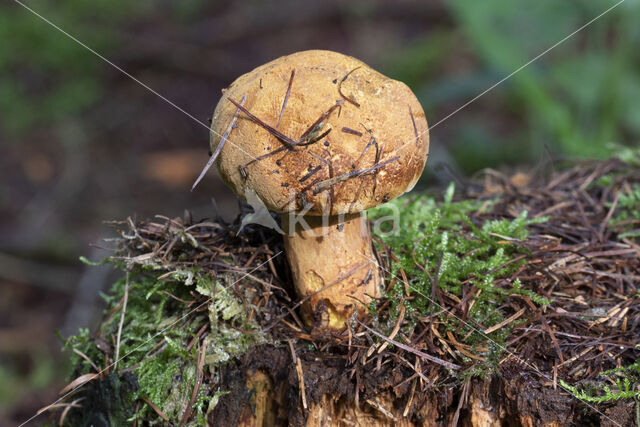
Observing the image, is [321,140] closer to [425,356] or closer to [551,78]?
[425,356]

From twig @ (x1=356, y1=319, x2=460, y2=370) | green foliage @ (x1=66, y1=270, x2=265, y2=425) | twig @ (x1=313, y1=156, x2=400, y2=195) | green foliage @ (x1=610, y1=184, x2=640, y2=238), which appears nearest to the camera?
twig @ (x1=313, y1=156, x2=400, y2=195)

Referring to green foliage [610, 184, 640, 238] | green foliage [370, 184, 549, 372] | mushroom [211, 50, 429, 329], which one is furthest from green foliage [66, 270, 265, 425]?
green foliage [610, 184, 640, 238]

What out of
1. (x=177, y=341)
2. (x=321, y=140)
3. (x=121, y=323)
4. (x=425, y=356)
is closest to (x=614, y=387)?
(x=425, y=356)

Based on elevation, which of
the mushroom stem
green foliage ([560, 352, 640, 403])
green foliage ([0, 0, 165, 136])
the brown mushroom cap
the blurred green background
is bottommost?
green foliage ([560, 352, 640, 403])

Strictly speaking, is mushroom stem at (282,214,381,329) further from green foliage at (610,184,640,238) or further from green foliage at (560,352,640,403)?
green foliage at (610,184,640,238)

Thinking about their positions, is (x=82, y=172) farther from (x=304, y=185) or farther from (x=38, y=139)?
(x=304, y=185)
